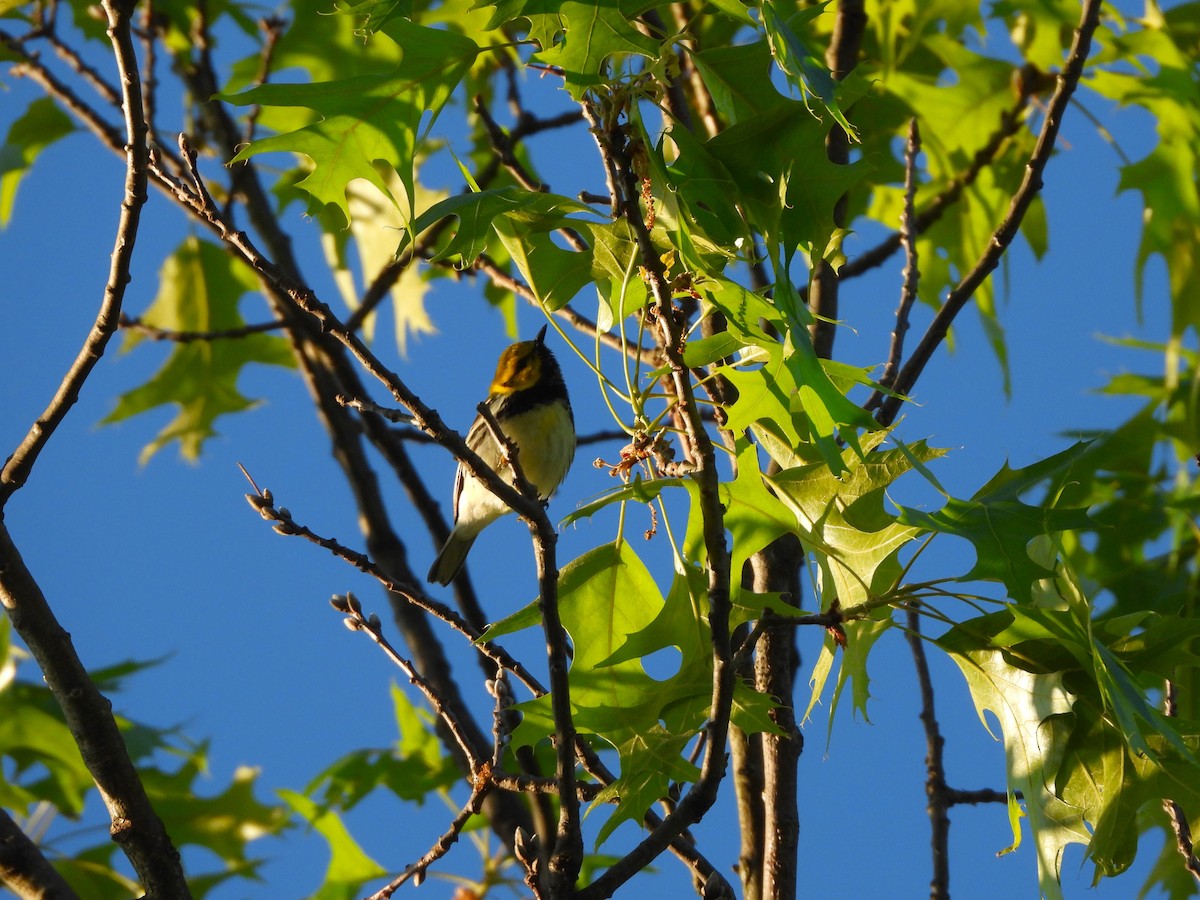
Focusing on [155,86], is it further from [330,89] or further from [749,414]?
[749,414]

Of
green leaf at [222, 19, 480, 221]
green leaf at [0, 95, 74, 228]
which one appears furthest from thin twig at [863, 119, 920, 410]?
green leaf at [0, 95, 74, 228]

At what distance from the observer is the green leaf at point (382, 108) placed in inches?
71.6

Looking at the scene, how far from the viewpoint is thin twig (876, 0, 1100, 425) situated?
264 centimetres

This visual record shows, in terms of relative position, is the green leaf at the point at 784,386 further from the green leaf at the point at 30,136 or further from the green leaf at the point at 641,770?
the green leaf at the point at 30,136

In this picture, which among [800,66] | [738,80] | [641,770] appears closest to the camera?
[800,66]

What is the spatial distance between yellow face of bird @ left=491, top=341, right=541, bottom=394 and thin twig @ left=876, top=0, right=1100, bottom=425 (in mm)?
2297

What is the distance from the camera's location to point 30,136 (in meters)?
4.64

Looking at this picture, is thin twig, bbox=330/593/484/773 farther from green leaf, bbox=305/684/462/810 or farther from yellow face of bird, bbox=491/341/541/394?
yellow face of bird, bbox=491/341/541/394

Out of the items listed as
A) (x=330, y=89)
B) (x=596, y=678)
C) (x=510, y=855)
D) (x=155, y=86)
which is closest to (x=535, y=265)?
(x=330, y=89)

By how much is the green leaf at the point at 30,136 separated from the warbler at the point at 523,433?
184 centimetres

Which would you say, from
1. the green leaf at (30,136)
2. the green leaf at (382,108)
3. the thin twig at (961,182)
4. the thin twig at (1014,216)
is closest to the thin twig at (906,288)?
the thin twig at (1014,216)

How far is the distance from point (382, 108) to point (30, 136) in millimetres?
3355

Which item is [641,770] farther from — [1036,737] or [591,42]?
[591,42]

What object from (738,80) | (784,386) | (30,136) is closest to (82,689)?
(784,386)
